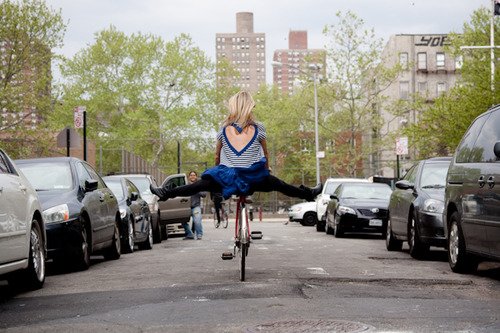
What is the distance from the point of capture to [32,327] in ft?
25.2

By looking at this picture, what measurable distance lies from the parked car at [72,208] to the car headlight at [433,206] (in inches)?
191

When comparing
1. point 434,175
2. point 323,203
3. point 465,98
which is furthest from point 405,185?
point 465,98

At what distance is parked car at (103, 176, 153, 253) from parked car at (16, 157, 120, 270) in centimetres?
203

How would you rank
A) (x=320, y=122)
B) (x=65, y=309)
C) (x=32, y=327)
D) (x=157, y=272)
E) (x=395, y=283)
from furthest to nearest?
(x=320, y=122) < (x=157, y=272) < (x=395, y=283) < (x=65, y=309) < (x=32, y=327)

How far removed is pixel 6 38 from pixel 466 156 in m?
26.9

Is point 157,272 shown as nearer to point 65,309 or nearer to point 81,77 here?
point 65,309

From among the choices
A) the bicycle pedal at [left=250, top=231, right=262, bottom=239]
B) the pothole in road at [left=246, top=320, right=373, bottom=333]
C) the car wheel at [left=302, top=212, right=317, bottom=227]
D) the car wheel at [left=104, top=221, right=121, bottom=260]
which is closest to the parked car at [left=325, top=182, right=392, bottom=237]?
the car wheel at [left=104, top=221, right=121, bottom=260]

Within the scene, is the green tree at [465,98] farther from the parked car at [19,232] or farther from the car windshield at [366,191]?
the parked car at [19,232]

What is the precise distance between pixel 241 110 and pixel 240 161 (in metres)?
0.57

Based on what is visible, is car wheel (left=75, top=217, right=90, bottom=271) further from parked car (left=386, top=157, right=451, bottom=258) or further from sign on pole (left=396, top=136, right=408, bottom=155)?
sign on pole (left=396, top=136, right=408, bottom=155)

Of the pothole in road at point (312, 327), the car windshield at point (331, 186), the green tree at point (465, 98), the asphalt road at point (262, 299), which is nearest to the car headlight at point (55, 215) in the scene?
the asphalt road at point (262, 299)

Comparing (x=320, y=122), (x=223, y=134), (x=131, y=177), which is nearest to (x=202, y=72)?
(x=320, y=122)

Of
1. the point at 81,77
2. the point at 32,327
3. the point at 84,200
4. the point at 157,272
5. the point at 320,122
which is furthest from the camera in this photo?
the point at 81,77

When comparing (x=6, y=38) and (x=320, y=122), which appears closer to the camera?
(x=6, y=38)
